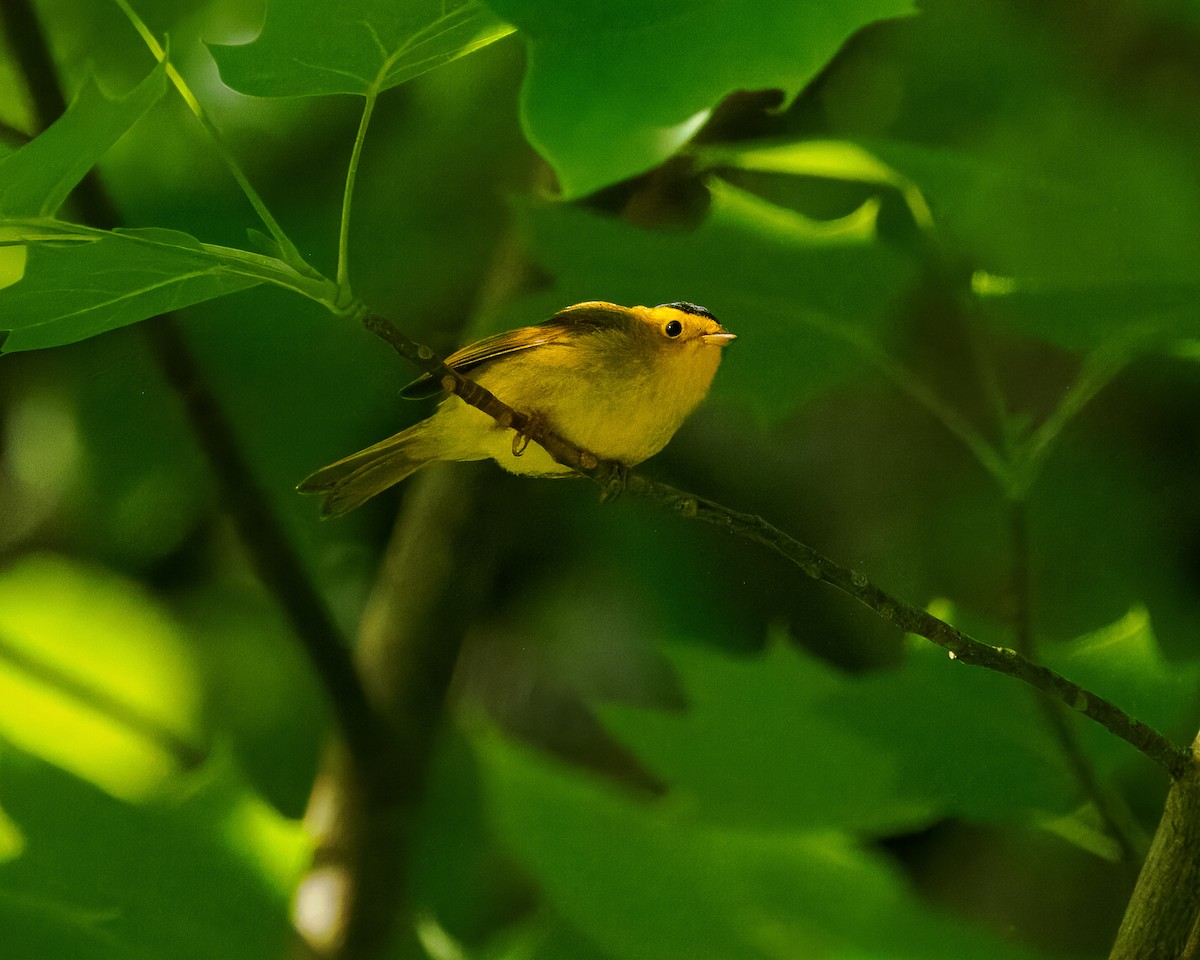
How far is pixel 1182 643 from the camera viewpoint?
931 millimetres

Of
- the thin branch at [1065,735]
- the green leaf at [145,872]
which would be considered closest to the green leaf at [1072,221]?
the thin branch at [1065,735]

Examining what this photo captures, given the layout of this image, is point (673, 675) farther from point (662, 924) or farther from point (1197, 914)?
point (1197, 914)

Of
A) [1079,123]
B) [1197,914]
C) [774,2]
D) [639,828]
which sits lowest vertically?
[639,828]

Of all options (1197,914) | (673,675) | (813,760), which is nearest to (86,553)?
(673,675)

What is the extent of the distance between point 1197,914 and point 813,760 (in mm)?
340

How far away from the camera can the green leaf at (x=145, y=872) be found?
91 centimetres

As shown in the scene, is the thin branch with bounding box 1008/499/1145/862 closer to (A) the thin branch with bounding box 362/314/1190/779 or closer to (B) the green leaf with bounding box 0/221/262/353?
(A) the thin branch with bounding box 362/314/1190/779

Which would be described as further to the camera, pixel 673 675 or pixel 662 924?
pixel 673 675

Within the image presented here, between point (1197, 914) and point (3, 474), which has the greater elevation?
point (1197, 914)

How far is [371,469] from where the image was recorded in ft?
2.42

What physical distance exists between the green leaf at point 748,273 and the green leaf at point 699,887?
341 millimetres

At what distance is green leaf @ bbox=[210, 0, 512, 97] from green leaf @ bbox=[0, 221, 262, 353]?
0.33 ft

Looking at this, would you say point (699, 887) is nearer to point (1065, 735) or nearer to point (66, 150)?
point (1065, 735)

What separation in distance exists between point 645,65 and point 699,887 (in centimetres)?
62
